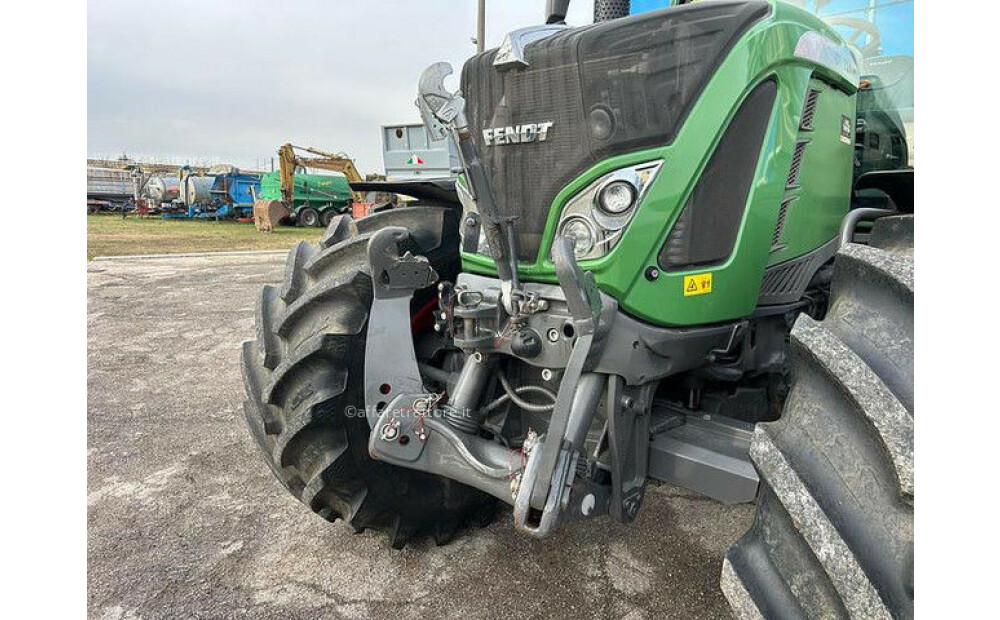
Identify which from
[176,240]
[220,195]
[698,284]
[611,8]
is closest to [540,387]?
[698,284]

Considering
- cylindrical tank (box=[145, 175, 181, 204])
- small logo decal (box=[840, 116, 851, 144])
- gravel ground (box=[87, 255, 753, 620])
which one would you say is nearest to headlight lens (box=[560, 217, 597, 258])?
small logo decal (box=[840, 116, 851, 144])

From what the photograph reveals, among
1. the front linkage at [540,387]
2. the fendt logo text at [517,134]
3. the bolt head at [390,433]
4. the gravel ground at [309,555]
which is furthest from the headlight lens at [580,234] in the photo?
the gravel ground at [309,555]

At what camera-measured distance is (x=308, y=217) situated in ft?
88.4

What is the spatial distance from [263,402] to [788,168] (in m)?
1.80

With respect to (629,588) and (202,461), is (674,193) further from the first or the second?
(202,461)

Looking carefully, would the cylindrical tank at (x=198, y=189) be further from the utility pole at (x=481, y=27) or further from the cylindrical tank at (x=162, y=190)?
the utility pole at (x=481, y=27)

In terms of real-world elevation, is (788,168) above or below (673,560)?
above

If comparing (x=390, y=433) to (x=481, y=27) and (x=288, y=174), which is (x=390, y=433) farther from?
(x=288, y=174)

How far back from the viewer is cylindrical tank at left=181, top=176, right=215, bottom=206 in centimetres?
2995

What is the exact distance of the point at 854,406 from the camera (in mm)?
1202

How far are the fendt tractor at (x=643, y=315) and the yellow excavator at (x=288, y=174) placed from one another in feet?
75.8

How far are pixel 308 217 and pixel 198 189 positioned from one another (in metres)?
6.72

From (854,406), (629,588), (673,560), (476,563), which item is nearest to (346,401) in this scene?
(476,563)

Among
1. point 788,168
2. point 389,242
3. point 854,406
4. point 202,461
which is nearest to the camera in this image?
point 854,406
